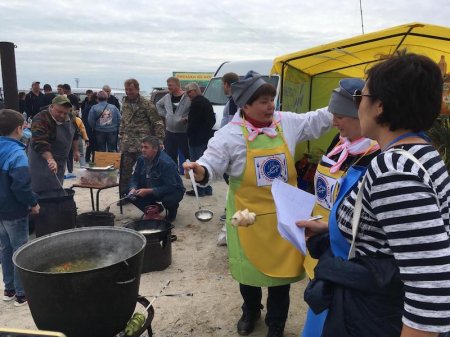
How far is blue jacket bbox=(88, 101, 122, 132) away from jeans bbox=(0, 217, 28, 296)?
5.29m

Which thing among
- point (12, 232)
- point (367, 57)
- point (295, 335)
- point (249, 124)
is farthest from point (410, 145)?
point (367, 57)

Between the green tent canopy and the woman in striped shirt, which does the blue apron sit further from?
the green tent canopy

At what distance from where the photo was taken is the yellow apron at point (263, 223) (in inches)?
105

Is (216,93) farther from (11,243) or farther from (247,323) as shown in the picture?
(247,323)

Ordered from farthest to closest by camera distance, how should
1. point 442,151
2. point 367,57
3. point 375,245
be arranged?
point 367,57 < point 442,151 < point 375,245

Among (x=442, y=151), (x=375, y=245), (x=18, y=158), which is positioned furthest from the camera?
(x=442, y=151)

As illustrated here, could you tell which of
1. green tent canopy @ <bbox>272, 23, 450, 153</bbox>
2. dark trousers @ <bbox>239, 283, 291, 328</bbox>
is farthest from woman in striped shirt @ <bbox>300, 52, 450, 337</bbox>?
green tent canopy @ <bbox>272, 23, 450, 153</bbox>

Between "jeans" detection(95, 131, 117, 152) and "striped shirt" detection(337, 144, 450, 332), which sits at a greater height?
"striped shirt" detection(337, 144, 450, 332)

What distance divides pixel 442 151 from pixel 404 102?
3.67 meters

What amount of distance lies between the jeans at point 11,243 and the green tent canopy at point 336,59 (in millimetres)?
3154

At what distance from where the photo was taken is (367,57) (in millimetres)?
4910

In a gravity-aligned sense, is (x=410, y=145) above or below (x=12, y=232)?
above

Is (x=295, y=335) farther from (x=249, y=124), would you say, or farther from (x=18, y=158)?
(x=18, y=158)

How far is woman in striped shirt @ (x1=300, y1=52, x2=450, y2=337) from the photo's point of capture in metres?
1.04
